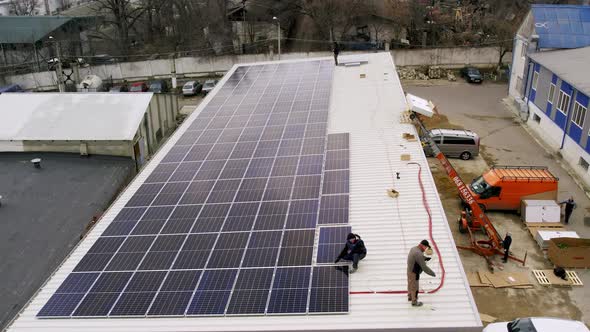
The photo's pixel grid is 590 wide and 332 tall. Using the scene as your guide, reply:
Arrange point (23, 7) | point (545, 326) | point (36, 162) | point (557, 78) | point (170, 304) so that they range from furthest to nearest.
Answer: point (23, 7) → point (557, 78) → point (36, 162) → point (545, 326) → point (170, 304)

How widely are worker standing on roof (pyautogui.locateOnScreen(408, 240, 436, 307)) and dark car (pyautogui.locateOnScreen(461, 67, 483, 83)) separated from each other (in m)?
36.4

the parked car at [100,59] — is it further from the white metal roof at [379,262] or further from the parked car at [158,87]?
the white metal roof at [379,262]

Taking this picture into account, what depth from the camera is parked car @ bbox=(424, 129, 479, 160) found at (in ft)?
93.5

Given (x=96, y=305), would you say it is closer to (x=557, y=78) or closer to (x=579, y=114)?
(x=579, y=114)

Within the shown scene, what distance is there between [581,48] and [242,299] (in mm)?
31932

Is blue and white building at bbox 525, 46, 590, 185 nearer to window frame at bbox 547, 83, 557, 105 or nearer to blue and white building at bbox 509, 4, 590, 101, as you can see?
window frame at bbox 547, 83, 557, 105

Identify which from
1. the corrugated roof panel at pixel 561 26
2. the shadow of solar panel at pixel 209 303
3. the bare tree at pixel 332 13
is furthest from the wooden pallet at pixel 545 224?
the bare tree at pixel 332 13

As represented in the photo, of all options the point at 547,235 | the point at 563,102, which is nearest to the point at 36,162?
the point at 547,235

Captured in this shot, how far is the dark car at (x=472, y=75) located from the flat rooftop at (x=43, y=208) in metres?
31.6

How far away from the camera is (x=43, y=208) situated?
1908 centimetres

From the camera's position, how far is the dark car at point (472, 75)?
4416cm

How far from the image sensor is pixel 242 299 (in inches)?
468

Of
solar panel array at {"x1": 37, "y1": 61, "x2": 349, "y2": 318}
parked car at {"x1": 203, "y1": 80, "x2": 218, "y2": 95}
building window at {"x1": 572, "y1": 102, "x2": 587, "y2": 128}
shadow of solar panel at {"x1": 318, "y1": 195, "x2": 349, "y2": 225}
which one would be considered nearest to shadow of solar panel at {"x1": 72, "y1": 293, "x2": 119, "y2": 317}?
solar panel array at {"x1": 37, "y1": 61, "x2": 349, "y2": 318}

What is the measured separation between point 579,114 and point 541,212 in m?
7.91
